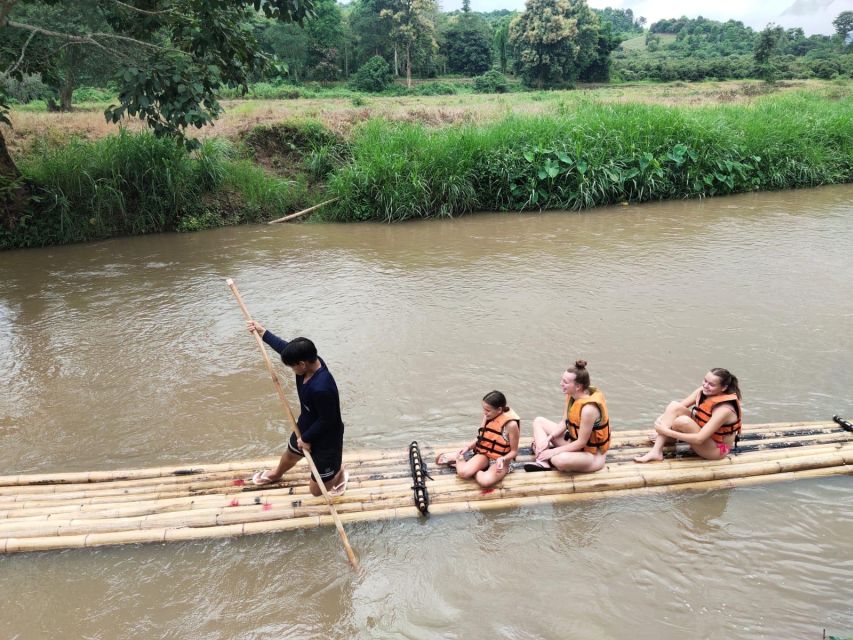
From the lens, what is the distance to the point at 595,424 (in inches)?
163

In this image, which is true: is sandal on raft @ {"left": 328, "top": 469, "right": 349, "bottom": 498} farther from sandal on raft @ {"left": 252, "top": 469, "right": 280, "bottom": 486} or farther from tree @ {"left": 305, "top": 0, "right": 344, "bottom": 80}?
tree @ {"left": 305, "top": 0, "right": 344, "bottom": 80}

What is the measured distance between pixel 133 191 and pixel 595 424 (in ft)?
35.8

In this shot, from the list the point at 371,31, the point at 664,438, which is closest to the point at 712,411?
the point at 664,438

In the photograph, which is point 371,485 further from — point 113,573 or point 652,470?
point 652,470

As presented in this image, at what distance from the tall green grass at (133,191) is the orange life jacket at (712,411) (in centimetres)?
1048

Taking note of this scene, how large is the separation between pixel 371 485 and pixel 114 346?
446 cm

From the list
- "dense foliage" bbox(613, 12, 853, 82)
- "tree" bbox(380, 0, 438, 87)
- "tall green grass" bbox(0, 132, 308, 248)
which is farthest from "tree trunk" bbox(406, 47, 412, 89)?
"tall green grass" bbox(0, 132, 308, 248)

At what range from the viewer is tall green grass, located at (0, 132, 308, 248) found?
439 inches

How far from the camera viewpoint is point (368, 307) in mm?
8125

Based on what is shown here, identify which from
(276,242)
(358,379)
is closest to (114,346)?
(358,379)

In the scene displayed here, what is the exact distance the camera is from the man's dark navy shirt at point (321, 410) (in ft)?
11.9

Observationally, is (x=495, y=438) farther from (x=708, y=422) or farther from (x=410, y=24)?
(x=410, y=24)

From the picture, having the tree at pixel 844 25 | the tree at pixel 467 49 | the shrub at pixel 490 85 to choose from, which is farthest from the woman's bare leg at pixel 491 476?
the tree at pixel 844 25

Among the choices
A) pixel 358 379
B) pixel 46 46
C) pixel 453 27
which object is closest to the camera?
pixel 358 379
